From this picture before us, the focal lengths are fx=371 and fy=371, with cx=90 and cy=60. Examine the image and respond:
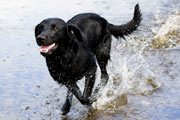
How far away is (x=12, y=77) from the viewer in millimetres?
5965

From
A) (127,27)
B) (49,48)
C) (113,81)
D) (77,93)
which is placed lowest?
(113,81)

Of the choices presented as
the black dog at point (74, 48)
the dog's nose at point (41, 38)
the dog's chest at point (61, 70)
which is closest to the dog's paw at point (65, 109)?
the black dog at point (74, 48)

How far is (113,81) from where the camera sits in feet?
19.0

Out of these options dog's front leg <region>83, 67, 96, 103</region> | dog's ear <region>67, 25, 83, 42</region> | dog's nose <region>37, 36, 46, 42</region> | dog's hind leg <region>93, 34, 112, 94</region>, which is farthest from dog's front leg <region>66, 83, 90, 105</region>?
dog's nose <region>37, 36, 46, 42</region>

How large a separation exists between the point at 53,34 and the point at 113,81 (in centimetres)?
190

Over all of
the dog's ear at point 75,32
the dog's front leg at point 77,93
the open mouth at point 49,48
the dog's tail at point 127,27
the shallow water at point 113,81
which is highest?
the dog's ear at point 75,32

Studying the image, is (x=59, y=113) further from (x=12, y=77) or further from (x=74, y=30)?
(x=12, y=77)

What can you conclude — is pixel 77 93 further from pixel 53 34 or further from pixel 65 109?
pixel 53 34

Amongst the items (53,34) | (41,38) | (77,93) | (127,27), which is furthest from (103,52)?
(41,38)

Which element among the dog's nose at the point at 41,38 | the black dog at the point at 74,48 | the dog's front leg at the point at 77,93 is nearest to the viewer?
the dog's nose at the point at 41,38

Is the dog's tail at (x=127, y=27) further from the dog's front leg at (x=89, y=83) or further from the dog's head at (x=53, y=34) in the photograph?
the dog's head at (x=53, y=34)

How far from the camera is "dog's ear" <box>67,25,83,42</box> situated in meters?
4.36

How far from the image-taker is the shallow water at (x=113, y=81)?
469cm

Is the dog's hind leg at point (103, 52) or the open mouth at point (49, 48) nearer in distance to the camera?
the open mouth at point (49, 48)
